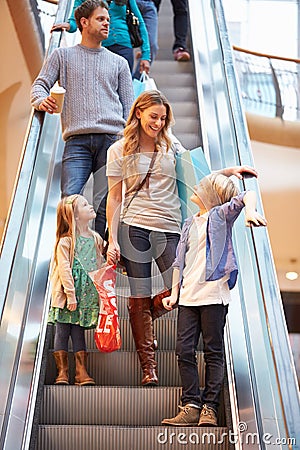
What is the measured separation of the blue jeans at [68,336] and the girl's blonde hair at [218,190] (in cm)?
97

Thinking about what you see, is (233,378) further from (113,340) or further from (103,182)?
(103,182)

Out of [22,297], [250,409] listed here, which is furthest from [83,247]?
[250,409]

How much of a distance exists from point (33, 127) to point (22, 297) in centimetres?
129

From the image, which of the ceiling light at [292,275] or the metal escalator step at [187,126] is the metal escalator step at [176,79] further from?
the ceiling light at [292,275]

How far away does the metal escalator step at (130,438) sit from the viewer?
4266 millimetres

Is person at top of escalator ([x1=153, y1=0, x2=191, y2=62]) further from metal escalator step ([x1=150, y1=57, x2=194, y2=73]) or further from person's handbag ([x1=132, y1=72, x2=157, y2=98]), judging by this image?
person's handbag ([x1=132, y1=72, x2=157, y2=98])

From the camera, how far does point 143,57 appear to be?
287 inches

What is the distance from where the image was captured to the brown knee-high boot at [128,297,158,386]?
4699 mm

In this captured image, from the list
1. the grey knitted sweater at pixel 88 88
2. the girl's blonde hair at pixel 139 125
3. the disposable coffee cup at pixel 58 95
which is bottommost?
the girl's blonde hair at pixel 139 125

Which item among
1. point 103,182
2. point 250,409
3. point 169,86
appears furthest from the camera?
point 169,86

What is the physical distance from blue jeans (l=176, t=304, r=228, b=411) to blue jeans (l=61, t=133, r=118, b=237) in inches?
40.6

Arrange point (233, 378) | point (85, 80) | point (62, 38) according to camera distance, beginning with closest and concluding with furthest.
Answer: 1. point (233, 378)
2. point (85, 80)
3. point (62, 38)

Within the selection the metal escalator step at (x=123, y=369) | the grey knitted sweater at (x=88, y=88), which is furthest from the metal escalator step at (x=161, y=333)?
the grey knitted sweater at (x=88, y=88)

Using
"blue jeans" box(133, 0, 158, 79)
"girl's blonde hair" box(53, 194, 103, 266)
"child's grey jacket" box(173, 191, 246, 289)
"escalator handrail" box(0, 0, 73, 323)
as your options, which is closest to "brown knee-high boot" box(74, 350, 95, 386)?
"girl's blonde hair" box(53, 194, 103, 266)
